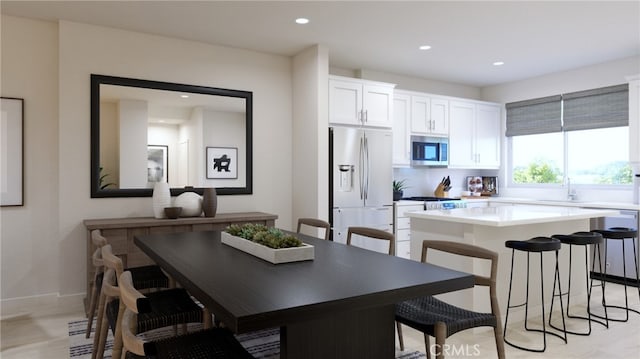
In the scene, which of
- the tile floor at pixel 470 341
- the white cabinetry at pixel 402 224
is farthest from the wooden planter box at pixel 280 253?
the white cabinetry at pixel 402 224

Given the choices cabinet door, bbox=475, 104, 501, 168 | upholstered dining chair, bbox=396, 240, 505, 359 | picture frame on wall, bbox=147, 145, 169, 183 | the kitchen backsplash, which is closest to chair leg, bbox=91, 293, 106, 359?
upholstered dining chair, bbox=396, 240, 505, 359

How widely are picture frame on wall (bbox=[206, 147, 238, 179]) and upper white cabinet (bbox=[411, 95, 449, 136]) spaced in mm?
2462

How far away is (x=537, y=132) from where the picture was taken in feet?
19.4

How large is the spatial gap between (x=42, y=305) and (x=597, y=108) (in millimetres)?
6468

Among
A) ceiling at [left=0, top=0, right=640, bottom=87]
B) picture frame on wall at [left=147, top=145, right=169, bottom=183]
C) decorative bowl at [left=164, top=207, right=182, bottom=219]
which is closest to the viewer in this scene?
ceiling at [left=0, top=0, right=640, bottom=87]

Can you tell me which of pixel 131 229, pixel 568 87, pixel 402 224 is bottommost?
pixel 402 224

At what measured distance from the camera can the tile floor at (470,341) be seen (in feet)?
9.05

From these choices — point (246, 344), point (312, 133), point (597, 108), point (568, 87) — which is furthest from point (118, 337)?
point (568, 87)

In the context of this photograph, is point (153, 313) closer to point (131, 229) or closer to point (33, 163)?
point (131, 229)

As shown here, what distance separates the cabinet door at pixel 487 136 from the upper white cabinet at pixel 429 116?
661 mm

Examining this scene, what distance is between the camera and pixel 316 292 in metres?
1.47

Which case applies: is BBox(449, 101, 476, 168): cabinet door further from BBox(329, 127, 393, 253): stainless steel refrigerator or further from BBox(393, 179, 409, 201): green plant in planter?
BBox(329, 127, 393, 253): stainless steel refrigerator

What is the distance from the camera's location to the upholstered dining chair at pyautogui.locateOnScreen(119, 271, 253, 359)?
141 centimetres

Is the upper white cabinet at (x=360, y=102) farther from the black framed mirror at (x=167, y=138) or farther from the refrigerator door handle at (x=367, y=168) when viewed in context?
the black framed mirror at (x=167, y=138)
